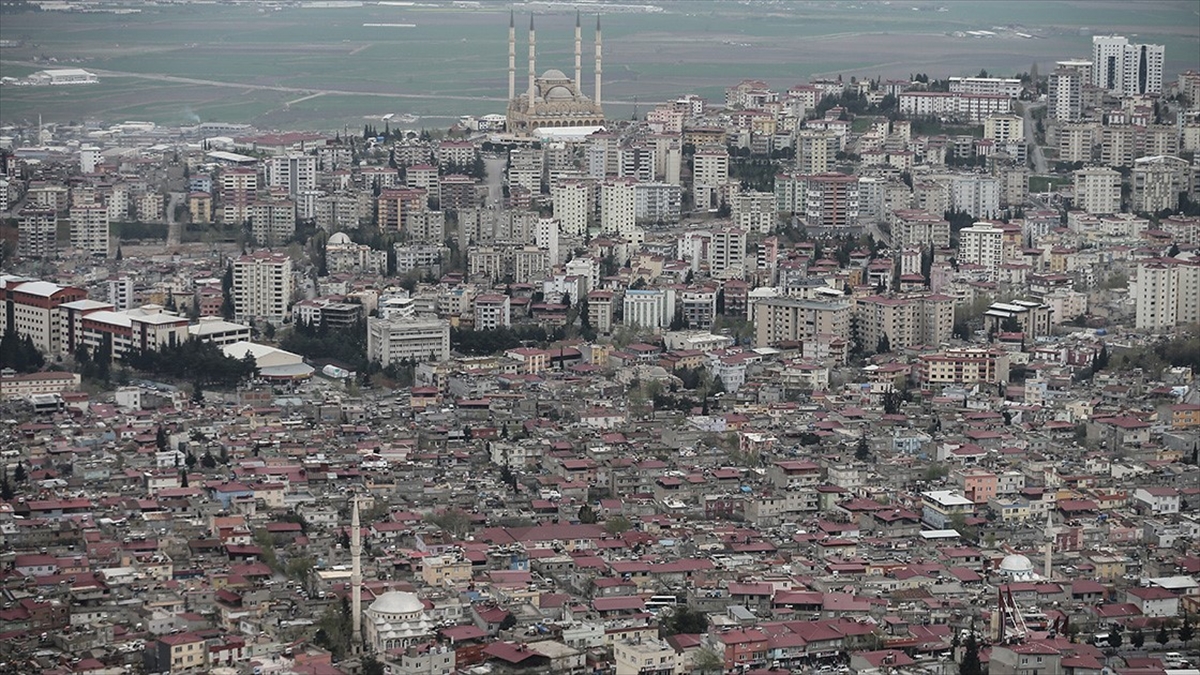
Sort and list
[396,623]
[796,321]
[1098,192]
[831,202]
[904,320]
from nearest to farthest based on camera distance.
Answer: [396,623] → [796,321] → [904,320] → [831,202] → [1098,192]

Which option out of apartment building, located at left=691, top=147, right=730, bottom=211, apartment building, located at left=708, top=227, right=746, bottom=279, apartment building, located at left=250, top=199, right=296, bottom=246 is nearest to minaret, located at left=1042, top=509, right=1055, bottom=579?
apartment building, located at left=708, top=227, right=746, bottom=279

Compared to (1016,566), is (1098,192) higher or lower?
higher

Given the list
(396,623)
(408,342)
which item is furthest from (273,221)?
(396,623)

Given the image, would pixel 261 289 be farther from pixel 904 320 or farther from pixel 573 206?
pixel 904 320

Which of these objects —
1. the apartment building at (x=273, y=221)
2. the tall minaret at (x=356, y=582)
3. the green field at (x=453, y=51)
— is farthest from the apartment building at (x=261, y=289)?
the green field at (x=453, y=51)

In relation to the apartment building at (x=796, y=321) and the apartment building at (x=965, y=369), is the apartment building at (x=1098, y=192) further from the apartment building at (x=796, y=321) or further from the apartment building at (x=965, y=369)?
the apartment building at (x=965, y=369)

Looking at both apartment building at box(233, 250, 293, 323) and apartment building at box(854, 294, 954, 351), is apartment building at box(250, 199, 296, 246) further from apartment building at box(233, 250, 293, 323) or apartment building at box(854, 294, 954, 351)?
apartment building at box(854, 294, 954, 351)

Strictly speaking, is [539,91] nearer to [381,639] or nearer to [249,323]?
[249,323]
